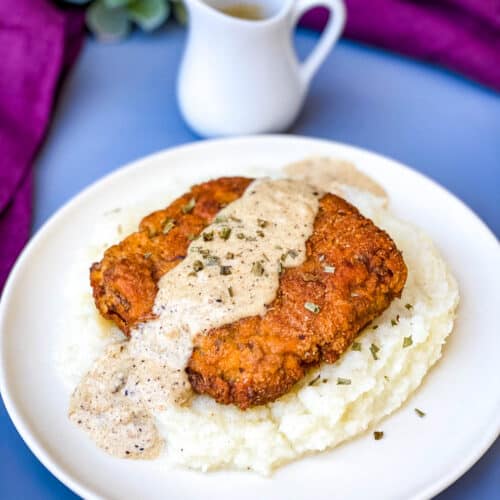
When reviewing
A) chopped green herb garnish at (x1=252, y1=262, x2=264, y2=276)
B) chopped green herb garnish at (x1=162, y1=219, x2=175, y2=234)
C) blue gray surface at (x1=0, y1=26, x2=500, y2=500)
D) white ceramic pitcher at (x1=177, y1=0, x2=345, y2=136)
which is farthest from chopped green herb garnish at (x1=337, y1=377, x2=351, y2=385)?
white ceramic pitcher at (x1=177, y1=0, x2=345, y2=136)

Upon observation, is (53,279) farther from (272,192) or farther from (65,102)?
(65,102)

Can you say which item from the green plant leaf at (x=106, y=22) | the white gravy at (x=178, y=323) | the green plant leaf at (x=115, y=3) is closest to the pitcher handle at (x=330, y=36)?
the green plant leaf at (x=115, y=3)

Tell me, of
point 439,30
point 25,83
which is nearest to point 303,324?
point 25,83

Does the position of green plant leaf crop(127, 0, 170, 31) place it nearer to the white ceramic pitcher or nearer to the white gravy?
the white ceramic pitcher

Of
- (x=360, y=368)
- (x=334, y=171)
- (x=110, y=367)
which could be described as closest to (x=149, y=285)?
(x=110, y=367)

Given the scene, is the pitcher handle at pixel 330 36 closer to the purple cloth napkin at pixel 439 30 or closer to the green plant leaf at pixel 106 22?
the purple cloth napkin at pixel 439 30

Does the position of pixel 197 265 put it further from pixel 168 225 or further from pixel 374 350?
pixel 374 350
